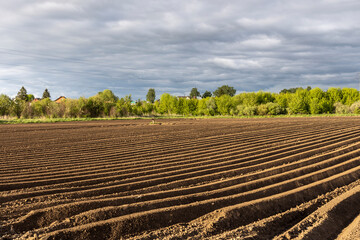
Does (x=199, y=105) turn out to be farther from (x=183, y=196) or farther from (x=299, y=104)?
(x=183, y=196)

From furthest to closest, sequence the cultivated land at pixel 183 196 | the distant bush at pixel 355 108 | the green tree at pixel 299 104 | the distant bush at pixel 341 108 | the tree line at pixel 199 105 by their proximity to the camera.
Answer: the green tree at pixel 299 104, the distant bush at pixel 341 108, the distant bush at pixel 355 108, the tree line at pixel 199 105, the cultivated land at pixel 183 196

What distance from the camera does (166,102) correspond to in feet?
175

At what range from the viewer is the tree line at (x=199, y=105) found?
124 ft

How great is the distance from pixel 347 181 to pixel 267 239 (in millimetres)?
3486

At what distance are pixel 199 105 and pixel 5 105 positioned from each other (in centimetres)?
2955

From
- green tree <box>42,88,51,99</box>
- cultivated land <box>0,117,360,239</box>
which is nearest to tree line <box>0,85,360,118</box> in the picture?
cultivated land <box>0,117,360,239</box>

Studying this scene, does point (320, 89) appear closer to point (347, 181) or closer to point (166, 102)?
point (166, 102)

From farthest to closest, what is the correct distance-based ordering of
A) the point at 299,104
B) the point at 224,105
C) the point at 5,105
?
the point at 224,105
the point at 299,104
the point at 5,105

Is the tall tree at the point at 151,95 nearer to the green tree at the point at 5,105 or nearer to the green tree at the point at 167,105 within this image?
Result: the green tree at the point at 167,105

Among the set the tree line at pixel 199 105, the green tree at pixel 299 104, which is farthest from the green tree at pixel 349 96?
the green tree at pixel 299 104

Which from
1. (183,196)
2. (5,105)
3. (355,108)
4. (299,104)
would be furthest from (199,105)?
(183,196)

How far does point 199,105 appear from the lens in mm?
52219

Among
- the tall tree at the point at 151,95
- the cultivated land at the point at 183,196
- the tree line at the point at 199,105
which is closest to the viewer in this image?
the cultivated land at the point at 183,196

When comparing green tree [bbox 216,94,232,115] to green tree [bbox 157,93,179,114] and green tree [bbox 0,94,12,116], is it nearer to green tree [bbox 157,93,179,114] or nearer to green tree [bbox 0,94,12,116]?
Answer: green tree [bbox 157,93,179,114]
